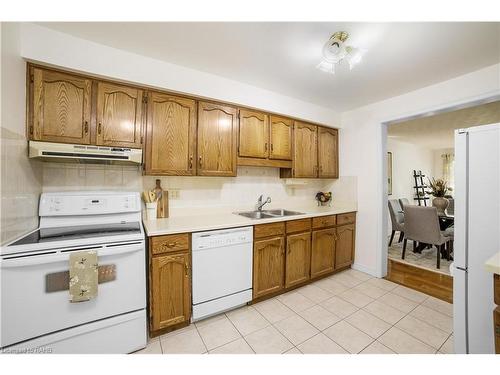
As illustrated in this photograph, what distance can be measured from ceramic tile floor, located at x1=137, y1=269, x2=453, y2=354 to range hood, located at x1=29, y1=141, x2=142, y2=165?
1415mm

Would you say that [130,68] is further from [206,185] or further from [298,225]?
[298,225]

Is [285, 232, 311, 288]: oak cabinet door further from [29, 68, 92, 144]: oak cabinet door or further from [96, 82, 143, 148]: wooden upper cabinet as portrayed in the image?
[29, 68, 92, 144]: oak cabinet door

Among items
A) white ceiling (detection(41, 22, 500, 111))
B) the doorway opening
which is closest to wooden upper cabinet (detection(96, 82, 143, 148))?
white ceiling (detection(41, 22, 500, 111))

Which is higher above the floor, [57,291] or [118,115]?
[118,115]

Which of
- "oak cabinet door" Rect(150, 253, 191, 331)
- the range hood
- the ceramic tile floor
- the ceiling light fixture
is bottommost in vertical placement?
the ceramic tile floor

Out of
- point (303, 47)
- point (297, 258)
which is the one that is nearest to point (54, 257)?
point (297, 258)

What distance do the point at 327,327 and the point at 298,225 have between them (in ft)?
3.06

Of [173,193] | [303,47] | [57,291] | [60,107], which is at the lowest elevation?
[57,291]

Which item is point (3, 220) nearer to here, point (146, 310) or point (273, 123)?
point (146, 310)

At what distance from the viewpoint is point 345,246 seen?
2779mm

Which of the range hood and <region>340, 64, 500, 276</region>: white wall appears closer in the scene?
the range hood

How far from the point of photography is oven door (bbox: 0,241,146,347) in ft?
3.76

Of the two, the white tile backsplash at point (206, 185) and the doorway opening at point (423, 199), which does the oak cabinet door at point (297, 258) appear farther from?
the doorway opening at point (423, 199)

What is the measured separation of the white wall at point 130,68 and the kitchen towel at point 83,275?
1310mm
